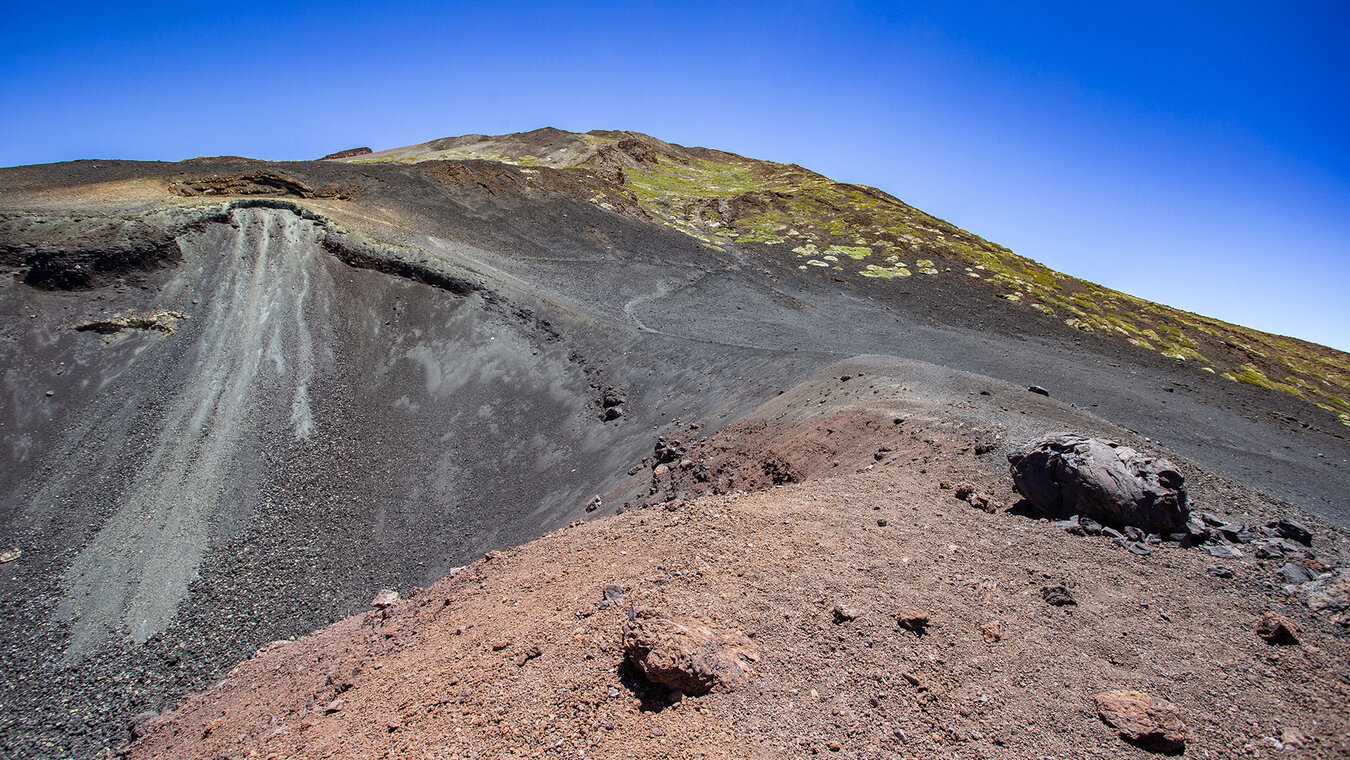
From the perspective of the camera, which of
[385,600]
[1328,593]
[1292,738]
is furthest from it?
[385,600]

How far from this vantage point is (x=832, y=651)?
5039 millimetres

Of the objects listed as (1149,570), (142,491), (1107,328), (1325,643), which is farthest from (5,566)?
(1107,328)

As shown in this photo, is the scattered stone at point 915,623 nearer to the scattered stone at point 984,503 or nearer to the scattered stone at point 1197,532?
the scattered stone at point 984,503

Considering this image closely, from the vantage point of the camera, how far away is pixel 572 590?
649 centimetres

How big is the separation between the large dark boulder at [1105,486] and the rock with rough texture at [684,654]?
172 inches

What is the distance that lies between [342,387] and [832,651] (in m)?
17.0

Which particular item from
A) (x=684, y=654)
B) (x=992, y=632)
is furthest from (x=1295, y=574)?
(x=684, y=654)

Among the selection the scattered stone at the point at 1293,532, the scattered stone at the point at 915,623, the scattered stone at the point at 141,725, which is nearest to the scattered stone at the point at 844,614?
the scattered stone at the point at 915,623

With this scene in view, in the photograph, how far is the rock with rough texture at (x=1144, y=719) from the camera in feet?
13.4

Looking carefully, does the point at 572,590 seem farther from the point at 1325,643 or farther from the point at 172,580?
the point at 172,580

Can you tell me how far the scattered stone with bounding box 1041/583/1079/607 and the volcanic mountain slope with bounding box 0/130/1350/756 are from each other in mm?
5047

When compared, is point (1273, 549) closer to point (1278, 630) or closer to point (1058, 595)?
point (1278, 630)

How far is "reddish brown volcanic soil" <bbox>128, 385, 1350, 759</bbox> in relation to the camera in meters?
4.38

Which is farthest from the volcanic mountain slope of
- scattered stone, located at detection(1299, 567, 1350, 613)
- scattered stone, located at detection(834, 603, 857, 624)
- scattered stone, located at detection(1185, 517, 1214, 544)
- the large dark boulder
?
scattered stone, located at detection(834, 603, 857, 624)
